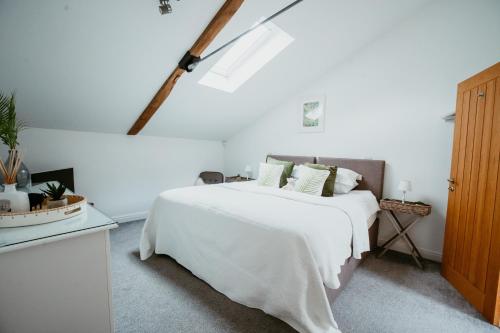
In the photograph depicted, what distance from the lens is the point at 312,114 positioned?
11.3ft

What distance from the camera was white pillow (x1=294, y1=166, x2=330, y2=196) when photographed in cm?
258

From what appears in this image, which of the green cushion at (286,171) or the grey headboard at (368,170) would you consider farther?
the green cushion at (286,171)

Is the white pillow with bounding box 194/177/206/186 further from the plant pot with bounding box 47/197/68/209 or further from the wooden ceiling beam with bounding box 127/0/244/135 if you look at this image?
the plant pot with bounding box 47/197/68/209

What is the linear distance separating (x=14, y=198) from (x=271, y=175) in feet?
8.44

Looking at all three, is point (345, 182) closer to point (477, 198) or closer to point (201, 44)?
point (477, 198)

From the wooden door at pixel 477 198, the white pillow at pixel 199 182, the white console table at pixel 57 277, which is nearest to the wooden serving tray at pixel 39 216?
the white console table at pixel 57 277

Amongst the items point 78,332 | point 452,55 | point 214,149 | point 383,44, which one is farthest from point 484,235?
point 214,149

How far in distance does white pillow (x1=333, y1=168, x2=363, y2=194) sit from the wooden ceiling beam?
2159mm

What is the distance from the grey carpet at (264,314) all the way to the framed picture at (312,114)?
2.04 m

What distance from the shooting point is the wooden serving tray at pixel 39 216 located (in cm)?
92

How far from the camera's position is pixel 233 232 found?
5.67 feet

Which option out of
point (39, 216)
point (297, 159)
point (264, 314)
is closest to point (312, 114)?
point (297, 159)

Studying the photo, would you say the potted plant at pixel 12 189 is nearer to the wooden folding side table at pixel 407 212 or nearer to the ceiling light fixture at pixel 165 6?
the ceiling light fixture at pixel 165 6

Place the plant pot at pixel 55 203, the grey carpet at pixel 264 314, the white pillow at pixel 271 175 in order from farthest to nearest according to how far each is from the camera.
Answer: the white pillow at pixel 271 175 < the grey carpet at pixel 264 314 < the plant pot at pixel 55 203
